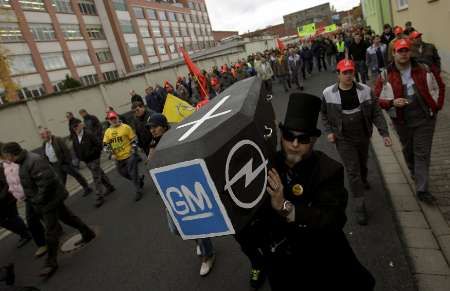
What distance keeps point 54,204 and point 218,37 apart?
101 metres

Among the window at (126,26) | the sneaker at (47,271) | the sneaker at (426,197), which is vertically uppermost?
the window at (126,26)

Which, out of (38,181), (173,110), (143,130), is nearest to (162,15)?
(173,110)

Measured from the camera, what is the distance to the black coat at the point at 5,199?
5852mm

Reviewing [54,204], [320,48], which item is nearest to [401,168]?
[54,204]

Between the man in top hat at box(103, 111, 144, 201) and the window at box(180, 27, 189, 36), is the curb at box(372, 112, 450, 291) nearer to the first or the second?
the man in top hat at box(103, 111, 144, 201)

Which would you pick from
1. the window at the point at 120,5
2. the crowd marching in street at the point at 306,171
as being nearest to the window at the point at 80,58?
the window at the point at 120,5

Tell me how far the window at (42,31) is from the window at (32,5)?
1.74 metres

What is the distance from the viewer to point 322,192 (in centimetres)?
182

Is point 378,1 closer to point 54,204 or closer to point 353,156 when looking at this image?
point 353,156

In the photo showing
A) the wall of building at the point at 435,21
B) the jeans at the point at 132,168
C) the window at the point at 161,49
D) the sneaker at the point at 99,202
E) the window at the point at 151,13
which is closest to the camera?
the jeans at the point at 132,168

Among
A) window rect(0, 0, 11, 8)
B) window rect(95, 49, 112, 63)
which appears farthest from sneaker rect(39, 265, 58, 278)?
window rect(95, 49, 112, 63)

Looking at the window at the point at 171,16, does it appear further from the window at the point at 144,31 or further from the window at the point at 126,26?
the window at the point at 126,26

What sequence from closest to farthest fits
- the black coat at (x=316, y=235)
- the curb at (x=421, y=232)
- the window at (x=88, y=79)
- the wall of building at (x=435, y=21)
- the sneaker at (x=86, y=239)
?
the black coat at (x=316, y=235) < the curb at (x=421, y=232) < the sneaker at (x=86, y=239) < the wall of building at (x=435, y=21) < the window at (x=88, y=79)

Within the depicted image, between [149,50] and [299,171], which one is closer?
[299,171]
